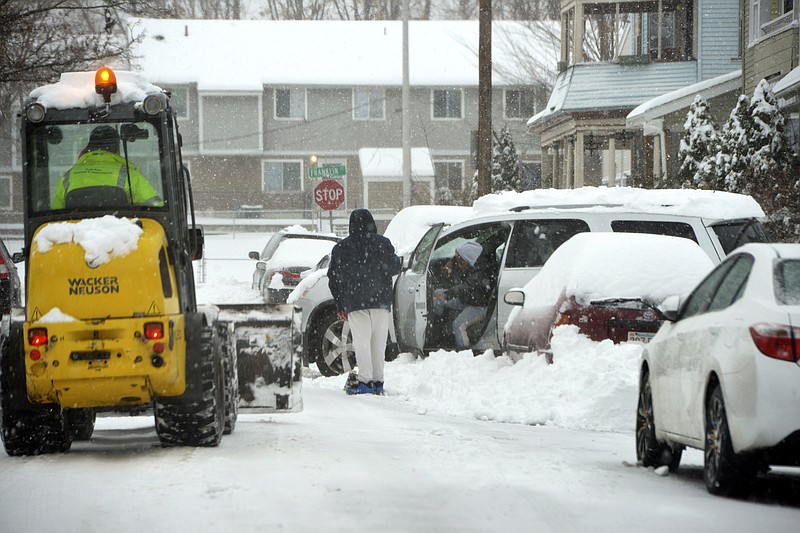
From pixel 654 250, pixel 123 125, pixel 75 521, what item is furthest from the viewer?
pixel 654 250

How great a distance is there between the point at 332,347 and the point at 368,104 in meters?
42.4

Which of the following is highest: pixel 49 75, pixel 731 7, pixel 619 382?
pixel 731 7

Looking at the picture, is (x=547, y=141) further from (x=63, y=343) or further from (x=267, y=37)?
(x=63, y=343)

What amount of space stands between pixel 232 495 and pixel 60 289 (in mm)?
2088

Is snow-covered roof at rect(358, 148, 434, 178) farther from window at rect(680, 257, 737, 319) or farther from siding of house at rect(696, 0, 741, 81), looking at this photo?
window at rect(680, 257, 737, 319)

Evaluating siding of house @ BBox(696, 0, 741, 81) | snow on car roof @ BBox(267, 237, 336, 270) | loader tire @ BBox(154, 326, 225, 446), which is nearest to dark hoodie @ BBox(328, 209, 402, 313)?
loader tire @ BBox(154, 326, 225, 446)

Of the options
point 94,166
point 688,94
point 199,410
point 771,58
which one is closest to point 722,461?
point 199,410

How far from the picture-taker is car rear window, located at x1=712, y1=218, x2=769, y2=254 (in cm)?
1364

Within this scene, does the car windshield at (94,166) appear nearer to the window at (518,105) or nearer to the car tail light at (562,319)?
the car tail light at (562,319)

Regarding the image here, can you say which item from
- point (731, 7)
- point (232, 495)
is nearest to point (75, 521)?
point (232, 495)

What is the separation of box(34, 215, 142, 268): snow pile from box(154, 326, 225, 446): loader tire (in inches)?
30.5

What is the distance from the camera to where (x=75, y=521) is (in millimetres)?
6137

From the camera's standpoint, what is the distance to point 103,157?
854 cm

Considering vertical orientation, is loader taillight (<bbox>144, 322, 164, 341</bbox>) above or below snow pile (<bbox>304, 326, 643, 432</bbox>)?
above
